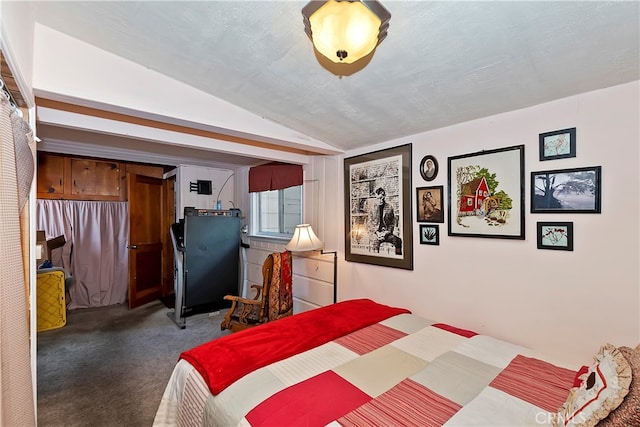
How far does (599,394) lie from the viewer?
0.90m

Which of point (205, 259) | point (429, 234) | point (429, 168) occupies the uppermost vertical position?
point (429, 168)

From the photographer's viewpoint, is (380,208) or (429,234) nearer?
(429,234)

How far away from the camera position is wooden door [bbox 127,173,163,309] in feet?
13.2

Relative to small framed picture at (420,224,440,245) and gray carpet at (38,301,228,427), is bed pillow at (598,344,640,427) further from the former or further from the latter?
gray carpet at (38,301,228,427)

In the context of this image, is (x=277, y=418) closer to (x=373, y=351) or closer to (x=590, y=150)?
(x=373, y=351)

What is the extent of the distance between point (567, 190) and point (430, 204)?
840 mm

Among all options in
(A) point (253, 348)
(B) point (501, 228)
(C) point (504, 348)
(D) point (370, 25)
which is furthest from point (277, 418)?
(B) point (501, 228)

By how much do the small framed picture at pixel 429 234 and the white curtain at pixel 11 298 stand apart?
7.76 feet

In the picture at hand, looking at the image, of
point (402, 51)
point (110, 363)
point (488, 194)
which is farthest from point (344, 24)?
point (110, 363)

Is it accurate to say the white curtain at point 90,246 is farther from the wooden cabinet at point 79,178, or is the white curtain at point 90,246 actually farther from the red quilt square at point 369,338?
the red quilt square at point 369,338

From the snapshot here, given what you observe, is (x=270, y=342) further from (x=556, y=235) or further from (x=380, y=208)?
(x=556, y=235)

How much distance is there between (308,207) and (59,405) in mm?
2688

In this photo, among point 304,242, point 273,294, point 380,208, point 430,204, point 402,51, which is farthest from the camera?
point 304,242

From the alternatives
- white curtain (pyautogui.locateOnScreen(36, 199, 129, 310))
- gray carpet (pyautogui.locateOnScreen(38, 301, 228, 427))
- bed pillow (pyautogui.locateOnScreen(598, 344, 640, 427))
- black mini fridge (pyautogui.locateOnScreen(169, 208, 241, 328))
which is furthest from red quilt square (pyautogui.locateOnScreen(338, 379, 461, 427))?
white curtain (pyautogui.locateOnScreen(36, 199, 129, 310))
